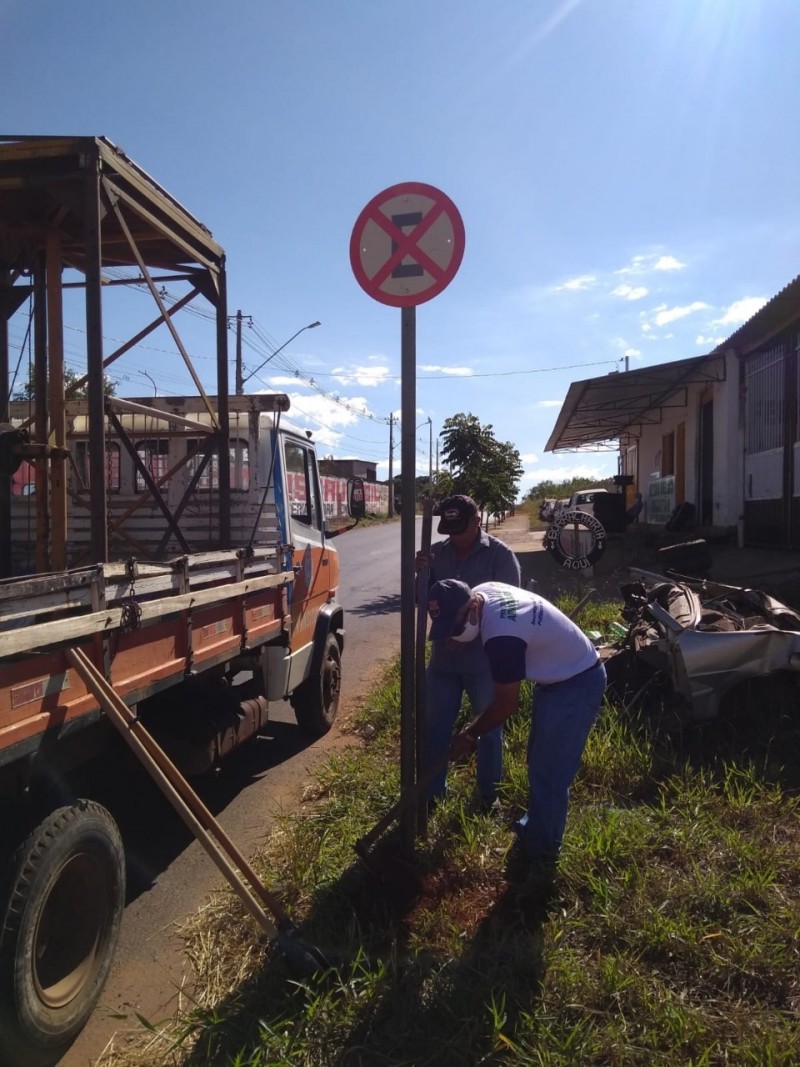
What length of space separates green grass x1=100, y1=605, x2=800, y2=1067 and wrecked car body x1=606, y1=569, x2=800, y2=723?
0.47 metres

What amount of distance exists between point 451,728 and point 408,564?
1.05 m

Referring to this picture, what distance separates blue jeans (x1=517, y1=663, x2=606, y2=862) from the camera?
11.0 ft

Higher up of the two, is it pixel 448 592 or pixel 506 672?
pixel 448 592

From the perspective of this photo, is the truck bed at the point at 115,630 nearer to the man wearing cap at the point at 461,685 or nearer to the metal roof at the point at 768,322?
the man wearing cap at the point at 461,685

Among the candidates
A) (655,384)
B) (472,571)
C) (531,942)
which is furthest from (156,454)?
(655,384)

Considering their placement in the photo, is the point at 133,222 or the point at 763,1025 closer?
the point at 763,1025

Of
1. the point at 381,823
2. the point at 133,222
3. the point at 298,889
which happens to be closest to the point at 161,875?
the point at 298,889

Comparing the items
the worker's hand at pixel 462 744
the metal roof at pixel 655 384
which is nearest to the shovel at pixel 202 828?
the worker's hand at pixel 462 744

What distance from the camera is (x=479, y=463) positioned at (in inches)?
663

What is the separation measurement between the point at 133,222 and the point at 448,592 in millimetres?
3280

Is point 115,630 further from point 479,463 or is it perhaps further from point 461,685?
point 479,463

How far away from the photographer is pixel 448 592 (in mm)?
3312

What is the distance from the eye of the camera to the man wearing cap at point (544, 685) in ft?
10.7

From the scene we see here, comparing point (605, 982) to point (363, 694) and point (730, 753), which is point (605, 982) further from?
point (363, 694)
